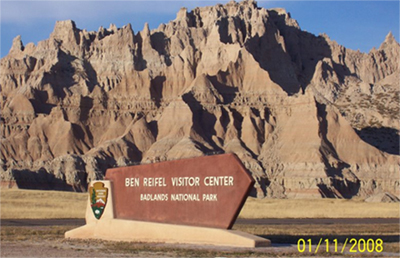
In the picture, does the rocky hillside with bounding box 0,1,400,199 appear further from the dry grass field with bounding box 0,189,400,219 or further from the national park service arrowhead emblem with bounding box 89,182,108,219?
the national park service arrowhead emblem with bounding box 89,182,108,219

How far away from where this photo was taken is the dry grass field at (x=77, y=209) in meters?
64.8

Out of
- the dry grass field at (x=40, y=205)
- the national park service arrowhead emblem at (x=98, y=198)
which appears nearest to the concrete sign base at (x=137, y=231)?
the national park service arrowhead emblem at (x=98, y=198)

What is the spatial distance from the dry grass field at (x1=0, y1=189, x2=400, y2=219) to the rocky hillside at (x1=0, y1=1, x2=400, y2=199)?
28.1m

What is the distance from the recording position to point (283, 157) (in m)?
124

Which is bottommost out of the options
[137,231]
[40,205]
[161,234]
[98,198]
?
[161,234]

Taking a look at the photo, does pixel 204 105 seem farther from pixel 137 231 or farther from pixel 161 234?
pixel 161 234

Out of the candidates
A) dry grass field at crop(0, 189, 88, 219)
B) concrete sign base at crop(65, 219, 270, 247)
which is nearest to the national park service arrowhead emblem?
concrete sign base at crop(65, 219, 270, 247)

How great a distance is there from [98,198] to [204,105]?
101030mm

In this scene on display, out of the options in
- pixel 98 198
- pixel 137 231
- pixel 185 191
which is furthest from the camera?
pixel 98 198

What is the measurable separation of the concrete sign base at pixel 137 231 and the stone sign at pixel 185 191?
390 mm

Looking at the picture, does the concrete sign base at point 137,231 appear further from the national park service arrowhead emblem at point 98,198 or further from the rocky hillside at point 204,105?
the rocky hillside at point 204,105

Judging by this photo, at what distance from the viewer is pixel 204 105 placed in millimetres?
138500
